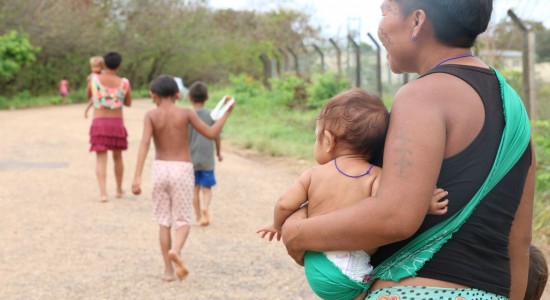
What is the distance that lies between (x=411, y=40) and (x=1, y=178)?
33.7 ft

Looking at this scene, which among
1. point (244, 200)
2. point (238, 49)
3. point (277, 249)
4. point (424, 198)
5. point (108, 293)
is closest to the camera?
point (424, 198)

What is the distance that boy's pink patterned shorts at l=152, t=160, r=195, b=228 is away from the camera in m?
6.10

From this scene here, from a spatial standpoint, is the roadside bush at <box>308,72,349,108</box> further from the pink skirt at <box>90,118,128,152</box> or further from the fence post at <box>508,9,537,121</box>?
the pink skirt at <box>90,118,128,152</box>

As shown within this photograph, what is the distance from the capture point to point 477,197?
206 cm

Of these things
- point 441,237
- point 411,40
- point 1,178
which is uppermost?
point 411,40

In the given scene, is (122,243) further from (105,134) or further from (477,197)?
(477,197)

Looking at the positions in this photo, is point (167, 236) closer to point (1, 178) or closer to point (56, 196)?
point (56, 196)

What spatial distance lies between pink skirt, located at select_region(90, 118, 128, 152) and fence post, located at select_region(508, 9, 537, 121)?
454cm

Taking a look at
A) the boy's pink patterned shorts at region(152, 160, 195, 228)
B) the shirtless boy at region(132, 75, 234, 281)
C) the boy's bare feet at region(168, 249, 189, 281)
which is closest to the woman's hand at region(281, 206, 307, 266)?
the boy's bare feet at region(168, 249, 189, 281)

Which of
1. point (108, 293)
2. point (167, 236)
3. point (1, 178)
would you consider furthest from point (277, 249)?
point (1, 178)

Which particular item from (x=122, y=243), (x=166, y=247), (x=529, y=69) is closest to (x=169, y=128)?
(x=166, y=247)

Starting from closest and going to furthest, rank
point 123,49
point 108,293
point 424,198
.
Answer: point 424,198 → point 108,293 → point 123,49

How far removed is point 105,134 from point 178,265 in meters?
4.02

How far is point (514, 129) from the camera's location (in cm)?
210
